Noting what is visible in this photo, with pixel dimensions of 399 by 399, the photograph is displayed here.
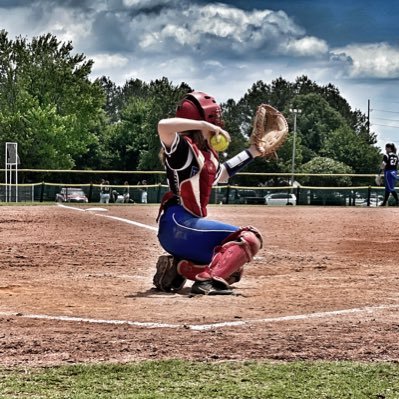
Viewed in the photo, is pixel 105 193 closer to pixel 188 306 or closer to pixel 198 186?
pixel 198 186

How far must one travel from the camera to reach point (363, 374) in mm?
4598

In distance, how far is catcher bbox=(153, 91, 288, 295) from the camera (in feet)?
25.5

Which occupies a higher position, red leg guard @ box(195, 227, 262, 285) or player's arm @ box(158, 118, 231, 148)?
player's arm @ box(158, 118, 231, 148)

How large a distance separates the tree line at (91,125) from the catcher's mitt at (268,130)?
149 feet

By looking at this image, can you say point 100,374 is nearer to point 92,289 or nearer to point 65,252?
point 92,289

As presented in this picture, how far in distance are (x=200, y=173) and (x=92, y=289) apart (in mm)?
1485

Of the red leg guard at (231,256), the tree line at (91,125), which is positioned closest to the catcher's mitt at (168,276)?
the red leg guard at (231,256)

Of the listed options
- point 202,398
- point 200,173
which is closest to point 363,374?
point 202,398

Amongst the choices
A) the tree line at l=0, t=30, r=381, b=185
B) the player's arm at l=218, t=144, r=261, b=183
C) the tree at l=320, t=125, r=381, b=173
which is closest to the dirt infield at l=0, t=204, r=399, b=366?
the player's arm at l=218, t=144, r=261, b=183

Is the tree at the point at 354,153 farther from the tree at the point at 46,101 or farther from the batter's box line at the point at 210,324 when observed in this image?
the batter's box line at the point at 210,324

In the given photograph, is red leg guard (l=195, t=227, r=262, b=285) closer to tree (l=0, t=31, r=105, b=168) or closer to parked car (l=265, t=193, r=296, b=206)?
parked car (l=265, t=193, r=296, b=206)

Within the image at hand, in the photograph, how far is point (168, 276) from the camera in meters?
8.13

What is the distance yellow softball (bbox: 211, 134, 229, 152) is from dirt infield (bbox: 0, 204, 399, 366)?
1.32 m

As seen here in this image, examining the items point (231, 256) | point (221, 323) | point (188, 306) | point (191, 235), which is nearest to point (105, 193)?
point (191, 235)
